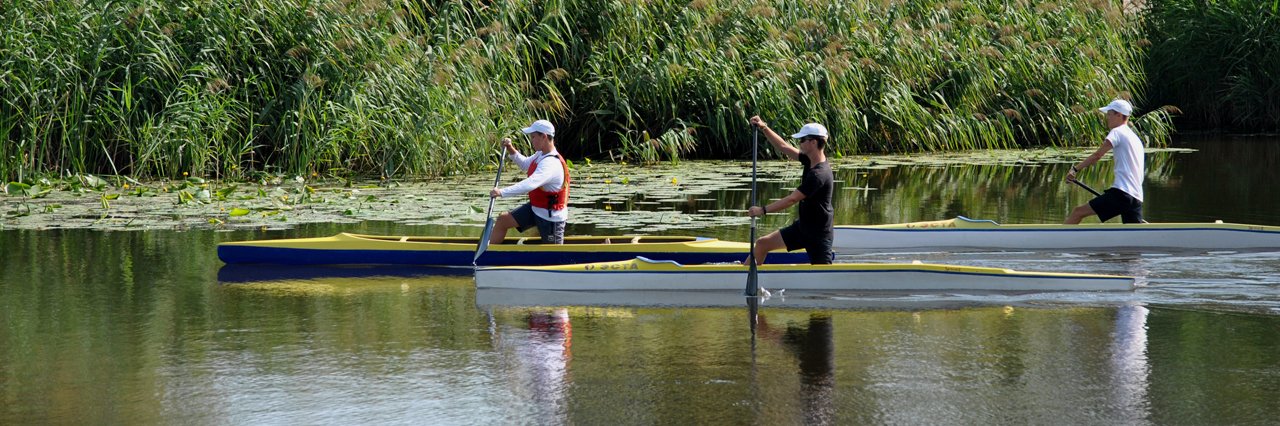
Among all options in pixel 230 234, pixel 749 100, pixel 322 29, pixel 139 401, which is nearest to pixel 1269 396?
pixel 139 401

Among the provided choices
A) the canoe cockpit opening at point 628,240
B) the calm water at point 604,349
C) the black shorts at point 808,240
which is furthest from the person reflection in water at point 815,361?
the canoe cockpit opening at point 628,240

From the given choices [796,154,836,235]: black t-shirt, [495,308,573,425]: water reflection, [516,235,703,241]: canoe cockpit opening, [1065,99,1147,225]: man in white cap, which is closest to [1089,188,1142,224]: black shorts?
[1065,99,1147,225]: man in white cap

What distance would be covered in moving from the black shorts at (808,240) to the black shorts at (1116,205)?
3.56 meters

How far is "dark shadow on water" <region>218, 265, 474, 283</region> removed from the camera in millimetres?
10258

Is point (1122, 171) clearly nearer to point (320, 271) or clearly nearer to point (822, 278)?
point (822, 278)

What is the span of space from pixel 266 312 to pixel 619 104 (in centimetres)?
1164

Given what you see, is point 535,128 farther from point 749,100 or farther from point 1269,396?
point 749,100

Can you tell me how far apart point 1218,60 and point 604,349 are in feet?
75.9

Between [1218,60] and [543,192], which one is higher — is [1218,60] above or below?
above

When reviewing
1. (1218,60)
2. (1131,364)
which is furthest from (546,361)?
(1218,60)

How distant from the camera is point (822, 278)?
9.30m

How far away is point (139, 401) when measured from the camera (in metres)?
6.32

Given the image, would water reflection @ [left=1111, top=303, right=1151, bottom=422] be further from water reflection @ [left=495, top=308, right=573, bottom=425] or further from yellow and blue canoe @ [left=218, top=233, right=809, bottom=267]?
yellow and blue canoe @ [left=218, top=233, right=809, bottom=267]

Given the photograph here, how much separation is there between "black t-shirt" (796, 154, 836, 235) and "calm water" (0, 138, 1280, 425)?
46 cm
